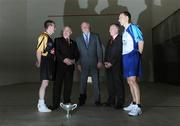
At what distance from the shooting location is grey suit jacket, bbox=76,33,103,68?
18.6 ft

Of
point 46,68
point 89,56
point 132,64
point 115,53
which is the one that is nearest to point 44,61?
point 46,68

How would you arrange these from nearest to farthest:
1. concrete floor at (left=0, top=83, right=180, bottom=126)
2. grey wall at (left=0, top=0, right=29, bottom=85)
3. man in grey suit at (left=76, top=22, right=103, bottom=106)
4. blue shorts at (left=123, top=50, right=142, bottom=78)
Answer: concrete floor at (left=0, top=83, right=180, bottom=126) → blue shorts at (left=123, top=50, right=142, bottom=78) → man in grey suit at (left=76, top=22, right=103, bottom=106) → grey wall at (left=0, top=0, right=29, bottom=85)

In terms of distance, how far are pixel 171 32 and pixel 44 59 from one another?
6.50 meters

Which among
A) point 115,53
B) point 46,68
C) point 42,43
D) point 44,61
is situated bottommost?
point 46,68

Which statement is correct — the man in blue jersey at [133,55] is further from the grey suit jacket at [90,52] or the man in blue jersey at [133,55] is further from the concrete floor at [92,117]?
the grey suit jacket at [90,52]

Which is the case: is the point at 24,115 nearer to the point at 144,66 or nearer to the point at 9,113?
the point at 9,113

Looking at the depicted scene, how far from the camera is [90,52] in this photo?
223 inches

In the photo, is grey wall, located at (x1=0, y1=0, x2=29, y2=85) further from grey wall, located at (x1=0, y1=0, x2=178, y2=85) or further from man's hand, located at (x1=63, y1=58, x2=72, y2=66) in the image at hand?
man's hand, located at (x1=63, y1=58, x2=72, y2=66)

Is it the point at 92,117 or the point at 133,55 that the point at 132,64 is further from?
the point at 92,117

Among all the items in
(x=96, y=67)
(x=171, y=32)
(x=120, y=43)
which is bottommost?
(x=96, y=67)

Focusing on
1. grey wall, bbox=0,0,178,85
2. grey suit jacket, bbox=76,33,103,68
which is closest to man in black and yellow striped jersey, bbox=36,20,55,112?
grey suit jacket, bbox=76,33,103,68

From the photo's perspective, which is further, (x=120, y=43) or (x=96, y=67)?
(x=96, y=67)

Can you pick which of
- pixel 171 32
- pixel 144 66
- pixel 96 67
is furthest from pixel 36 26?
pixel 96 67

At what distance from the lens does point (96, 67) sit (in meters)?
5.71
